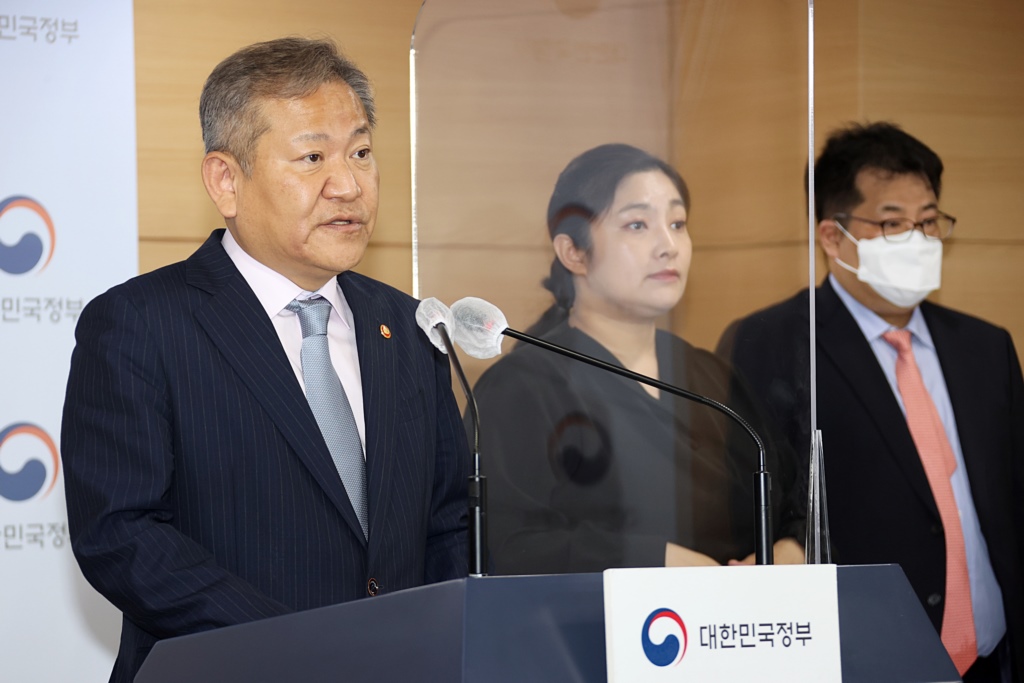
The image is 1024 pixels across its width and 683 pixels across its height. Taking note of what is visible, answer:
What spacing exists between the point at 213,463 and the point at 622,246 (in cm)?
109

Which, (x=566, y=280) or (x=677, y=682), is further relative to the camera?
(x=566, y=280)

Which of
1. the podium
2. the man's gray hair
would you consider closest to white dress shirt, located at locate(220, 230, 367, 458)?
the man's gray hair

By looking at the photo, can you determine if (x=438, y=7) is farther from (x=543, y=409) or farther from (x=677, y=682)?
(x=677, y=682)

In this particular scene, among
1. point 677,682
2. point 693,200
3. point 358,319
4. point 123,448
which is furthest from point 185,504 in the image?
point 693,200

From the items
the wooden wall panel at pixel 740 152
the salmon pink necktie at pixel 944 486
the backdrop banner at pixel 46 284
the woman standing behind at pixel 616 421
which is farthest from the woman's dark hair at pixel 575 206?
the salmon pink necktie at pixel 944 486

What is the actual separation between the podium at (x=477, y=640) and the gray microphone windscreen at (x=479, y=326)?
42 cm

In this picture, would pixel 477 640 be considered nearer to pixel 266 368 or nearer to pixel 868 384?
pixel 266 368

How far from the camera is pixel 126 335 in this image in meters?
1.69

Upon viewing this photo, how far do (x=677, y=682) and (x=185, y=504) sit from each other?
0.91 meters

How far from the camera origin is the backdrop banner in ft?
8.50

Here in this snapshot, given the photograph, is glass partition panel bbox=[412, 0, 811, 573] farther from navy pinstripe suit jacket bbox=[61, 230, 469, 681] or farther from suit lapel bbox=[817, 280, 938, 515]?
suit lapel bbox=[817, 280, 938, 515]

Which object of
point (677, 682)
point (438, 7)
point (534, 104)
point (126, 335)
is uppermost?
point (438, 7)

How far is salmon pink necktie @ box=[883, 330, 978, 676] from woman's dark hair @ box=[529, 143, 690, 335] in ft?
4.24

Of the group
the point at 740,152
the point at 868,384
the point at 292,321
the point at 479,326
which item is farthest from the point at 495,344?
the point at 868,384
